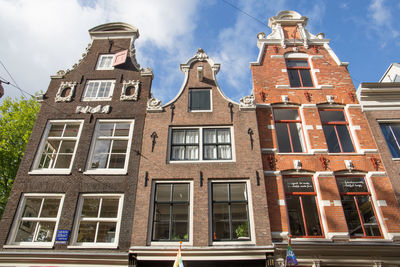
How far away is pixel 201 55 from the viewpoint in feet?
49.1

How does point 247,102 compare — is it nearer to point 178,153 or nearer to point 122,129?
point 178,153

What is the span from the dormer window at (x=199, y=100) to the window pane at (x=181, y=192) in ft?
12.9

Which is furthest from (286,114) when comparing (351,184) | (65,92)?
(65,92)

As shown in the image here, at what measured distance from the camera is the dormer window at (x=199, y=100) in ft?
43.1

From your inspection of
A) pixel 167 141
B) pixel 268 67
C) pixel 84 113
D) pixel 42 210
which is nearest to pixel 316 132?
pixel 268 67

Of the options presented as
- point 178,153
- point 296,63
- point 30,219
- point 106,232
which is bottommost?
point 106,232

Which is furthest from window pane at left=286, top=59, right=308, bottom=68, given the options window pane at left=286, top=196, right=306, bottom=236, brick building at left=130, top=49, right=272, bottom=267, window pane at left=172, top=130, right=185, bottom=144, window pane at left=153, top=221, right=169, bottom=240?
window pane at left=153, top=221, right=169, bottom=240

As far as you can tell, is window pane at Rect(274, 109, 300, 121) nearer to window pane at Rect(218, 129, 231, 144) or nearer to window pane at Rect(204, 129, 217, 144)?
window pane at Rect(218, 129, 231, 144)

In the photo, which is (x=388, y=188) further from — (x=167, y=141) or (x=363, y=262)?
(x=167, y=141)

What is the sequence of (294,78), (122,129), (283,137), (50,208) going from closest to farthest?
(50,208) < (283,137) < (122,129) < (294,78)

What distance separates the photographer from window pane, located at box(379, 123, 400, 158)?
472 inches

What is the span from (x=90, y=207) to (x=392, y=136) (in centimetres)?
1384

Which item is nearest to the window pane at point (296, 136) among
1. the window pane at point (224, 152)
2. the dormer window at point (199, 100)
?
the window pane at point (224, 152)

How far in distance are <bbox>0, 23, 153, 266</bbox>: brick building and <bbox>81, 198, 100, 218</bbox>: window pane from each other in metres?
0.04
